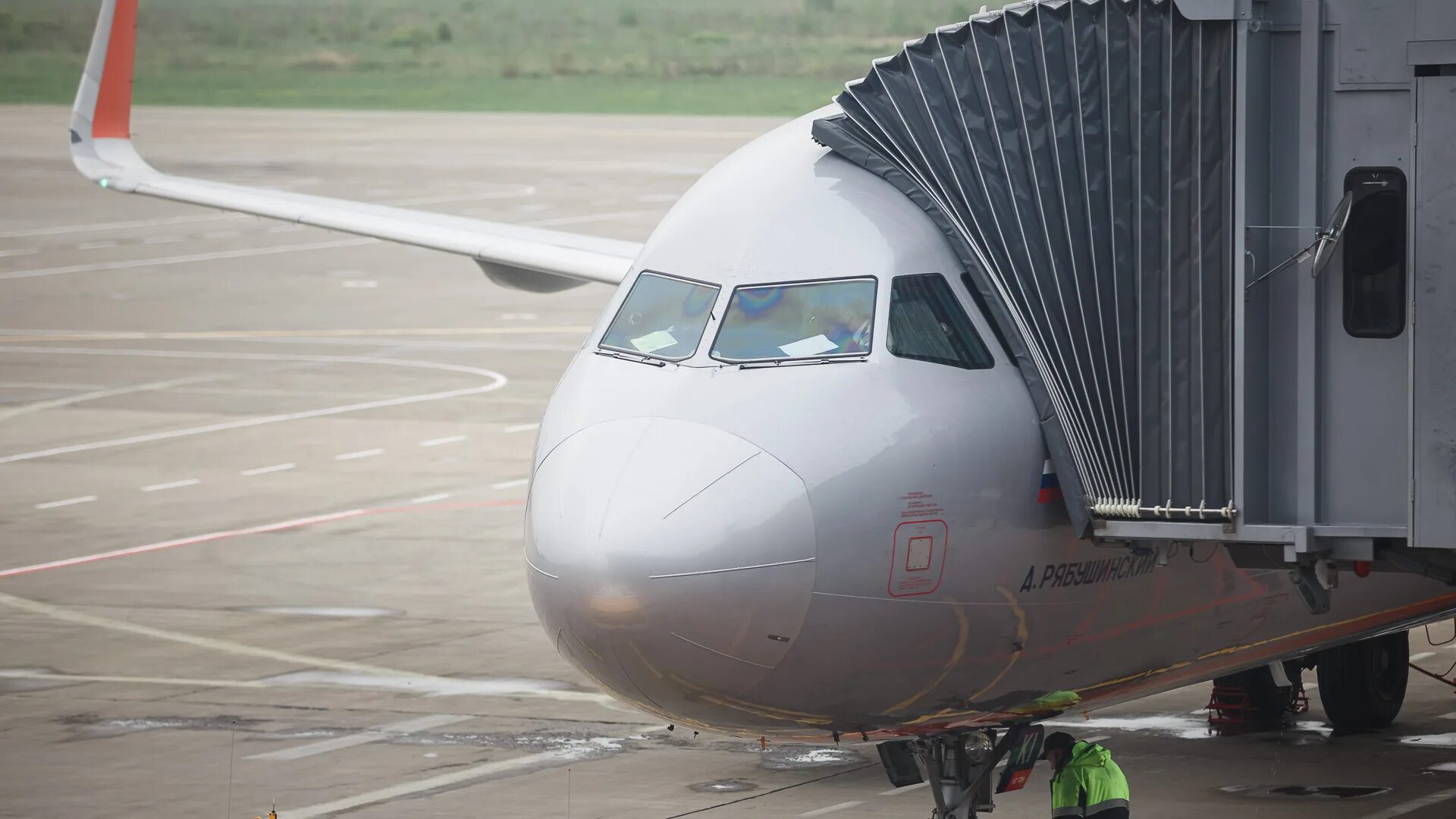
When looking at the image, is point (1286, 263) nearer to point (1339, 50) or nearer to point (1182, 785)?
point (1339, 50)

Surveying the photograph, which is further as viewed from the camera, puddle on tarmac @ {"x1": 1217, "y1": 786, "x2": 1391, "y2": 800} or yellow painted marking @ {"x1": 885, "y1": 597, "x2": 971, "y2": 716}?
puddle on tarmac @ {"x1": 1217, "y1": 786, "x2": 1391, "y2": 800}

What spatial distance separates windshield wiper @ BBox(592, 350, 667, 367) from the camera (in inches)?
516

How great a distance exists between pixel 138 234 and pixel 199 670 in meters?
46.0

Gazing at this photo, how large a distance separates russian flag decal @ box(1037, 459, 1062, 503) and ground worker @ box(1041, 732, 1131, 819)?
2281 millimetres

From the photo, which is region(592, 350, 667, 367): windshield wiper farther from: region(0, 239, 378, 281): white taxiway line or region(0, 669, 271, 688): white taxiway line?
region(0, 239, 378, 281): white taxiway line

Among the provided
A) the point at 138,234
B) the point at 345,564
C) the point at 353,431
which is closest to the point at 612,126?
the point at 138,234

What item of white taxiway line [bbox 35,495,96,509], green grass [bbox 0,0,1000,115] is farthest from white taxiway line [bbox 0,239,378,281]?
green grass [bbox 0,0,1000,115]

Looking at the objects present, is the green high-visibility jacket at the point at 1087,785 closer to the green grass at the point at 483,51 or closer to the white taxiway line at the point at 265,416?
the white taxiway line at the point at 265,416

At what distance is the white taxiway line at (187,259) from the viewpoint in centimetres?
5791

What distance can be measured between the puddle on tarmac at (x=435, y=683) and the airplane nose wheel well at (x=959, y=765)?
30.5ft

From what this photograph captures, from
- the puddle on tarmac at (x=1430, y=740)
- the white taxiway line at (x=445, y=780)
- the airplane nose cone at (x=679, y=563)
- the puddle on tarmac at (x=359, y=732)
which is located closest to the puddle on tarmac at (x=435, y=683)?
the puddle on tarmac at (x=359, y=732)

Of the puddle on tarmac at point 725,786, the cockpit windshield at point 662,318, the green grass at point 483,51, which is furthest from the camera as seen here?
the green grass at point 483,51

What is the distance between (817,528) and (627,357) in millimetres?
1978

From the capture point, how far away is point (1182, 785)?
19141mm
